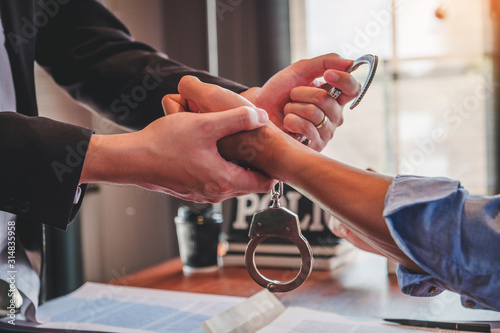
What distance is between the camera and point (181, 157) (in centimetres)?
79

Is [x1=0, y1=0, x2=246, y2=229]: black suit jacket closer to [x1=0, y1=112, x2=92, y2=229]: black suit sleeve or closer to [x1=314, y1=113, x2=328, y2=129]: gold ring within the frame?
[x1=0, y1=112, x2=92, y2=229]: black suit sleeve

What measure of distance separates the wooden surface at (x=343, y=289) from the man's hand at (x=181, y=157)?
36cm

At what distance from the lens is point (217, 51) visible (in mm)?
2781

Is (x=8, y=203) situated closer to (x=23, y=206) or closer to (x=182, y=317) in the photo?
(x=23, y=206)

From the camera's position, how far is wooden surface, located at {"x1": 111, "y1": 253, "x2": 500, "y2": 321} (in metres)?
0.97

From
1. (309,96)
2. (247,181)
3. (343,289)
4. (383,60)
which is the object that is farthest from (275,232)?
(383,60)

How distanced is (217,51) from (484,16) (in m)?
1.59

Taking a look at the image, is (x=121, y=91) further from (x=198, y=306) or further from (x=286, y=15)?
(x=286, y=15)

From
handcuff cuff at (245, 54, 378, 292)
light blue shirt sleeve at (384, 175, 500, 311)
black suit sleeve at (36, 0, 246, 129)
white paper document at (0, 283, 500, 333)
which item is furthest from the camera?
black suit sleeve at (36, 0, 246, 129)

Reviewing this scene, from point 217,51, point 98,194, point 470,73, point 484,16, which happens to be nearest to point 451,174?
point 470,73

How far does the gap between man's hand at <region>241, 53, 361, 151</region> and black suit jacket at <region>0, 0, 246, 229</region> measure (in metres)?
0.12

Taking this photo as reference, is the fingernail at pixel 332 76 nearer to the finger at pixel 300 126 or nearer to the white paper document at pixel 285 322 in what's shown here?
the finger at pixel 300 126

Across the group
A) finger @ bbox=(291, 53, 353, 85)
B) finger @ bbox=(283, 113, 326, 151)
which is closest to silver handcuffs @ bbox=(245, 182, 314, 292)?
finger @ bbox=(283, 113, 326, 151)

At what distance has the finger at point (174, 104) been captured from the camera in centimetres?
93
